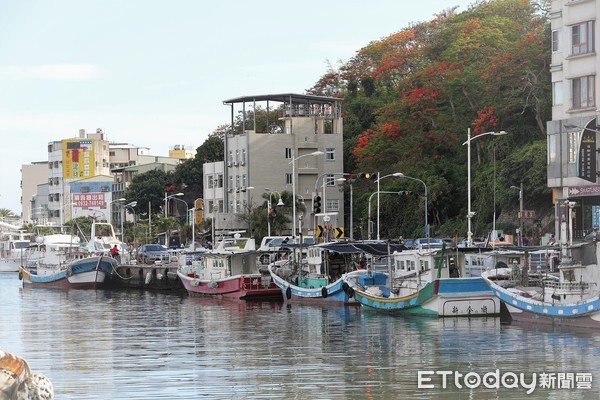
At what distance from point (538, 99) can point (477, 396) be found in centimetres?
5939

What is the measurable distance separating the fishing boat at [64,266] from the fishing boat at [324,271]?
26.5 m

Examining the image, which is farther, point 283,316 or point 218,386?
point 283,316

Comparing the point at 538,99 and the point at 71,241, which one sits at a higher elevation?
the point at 538,99

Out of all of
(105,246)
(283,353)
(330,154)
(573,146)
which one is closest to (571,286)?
(283,353)

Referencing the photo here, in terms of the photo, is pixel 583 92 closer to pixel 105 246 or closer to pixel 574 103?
pixel 574 103

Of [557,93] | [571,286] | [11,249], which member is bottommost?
[11,249]

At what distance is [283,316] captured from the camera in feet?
180

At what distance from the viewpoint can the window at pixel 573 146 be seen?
220 ft

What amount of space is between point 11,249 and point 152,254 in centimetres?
6067

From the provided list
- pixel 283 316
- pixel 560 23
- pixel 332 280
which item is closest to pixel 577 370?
pixel 283 316

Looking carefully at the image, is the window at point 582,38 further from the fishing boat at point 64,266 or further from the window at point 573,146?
the fishing boat at point 64,266

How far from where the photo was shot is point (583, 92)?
67.6 m

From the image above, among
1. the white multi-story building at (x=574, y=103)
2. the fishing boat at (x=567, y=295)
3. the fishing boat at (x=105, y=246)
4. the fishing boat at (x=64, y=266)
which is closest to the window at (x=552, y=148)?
the white multi-story building at (x=574, y=103)

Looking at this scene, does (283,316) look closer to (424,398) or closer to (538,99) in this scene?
(424,398)
